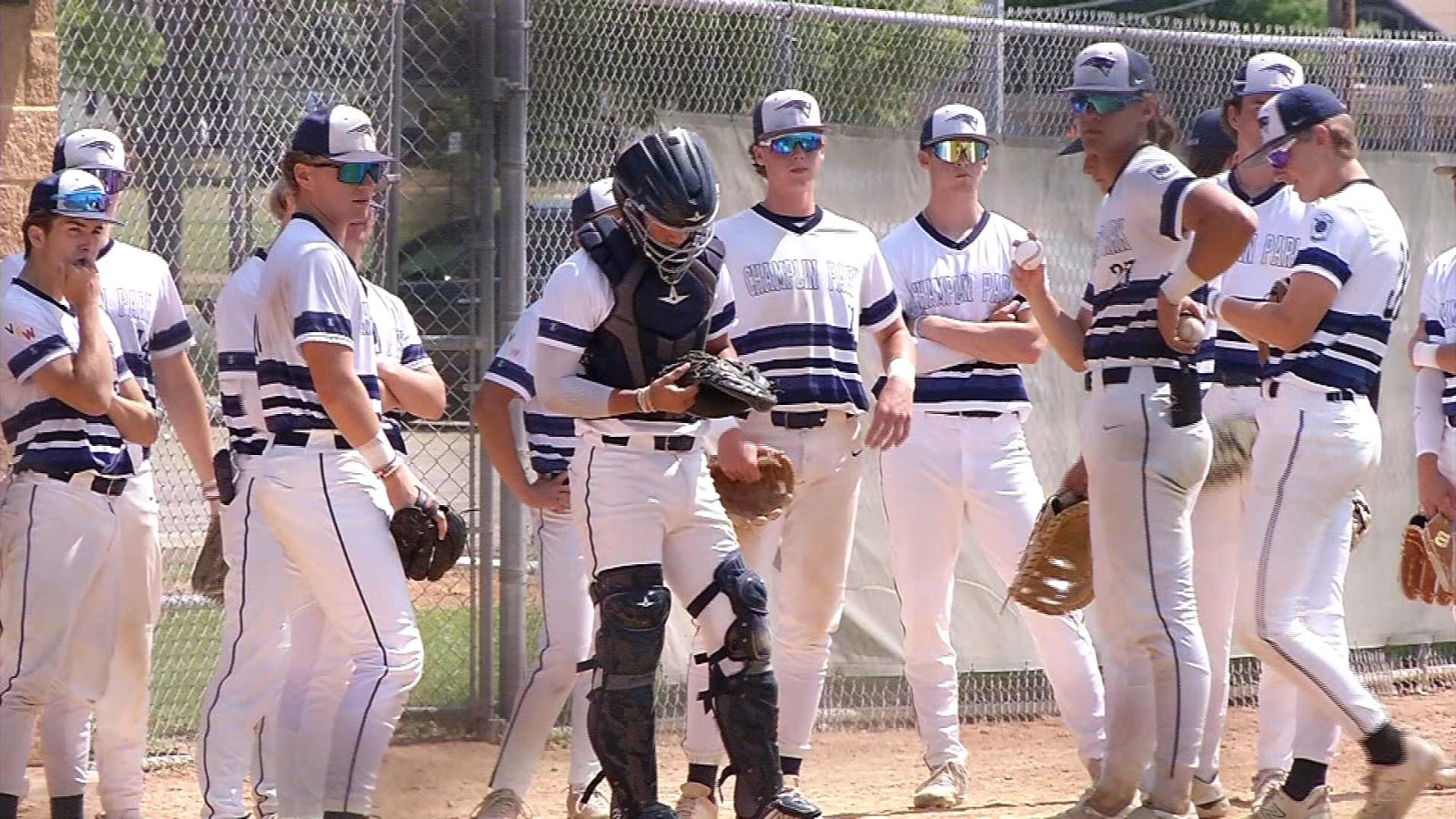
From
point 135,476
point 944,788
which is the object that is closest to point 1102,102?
point 944,788

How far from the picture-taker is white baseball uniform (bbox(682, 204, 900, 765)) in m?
6.52

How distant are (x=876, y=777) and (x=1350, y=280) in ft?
9.20

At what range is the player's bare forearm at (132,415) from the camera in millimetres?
5891

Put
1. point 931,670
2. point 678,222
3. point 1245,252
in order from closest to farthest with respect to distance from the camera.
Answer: point 678,222
point 1245,252
point 931,670

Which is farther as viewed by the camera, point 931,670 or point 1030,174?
point 1030,174

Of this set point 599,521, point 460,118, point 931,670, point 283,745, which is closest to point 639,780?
point 599,521

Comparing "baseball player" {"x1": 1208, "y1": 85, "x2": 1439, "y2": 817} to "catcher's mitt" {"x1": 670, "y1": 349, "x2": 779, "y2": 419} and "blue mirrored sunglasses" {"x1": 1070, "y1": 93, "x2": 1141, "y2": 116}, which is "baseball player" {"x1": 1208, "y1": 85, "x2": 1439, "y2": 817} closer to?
"blue mirrored sunglasses" {"x1": 1070, "y1": 93, "x2": 1141, "y2": 116}

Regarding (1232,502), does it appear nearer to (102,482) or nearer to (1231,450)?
(1231,450)

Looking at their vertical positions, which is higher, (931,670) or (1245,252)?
(1245,252)

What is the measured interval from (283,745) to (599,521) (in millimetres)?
1116

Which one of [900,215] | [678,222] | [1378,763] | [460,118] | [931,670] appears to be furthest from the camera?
[900,215]

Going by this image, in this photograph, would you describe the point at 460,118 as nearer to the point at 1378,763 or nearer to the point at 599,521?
the point at 599,521

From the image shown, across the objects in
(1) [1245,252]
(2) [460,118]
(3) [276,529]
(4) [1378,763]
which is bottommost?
(4) [1378,763]

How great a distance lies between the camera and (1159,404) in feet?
18.3
